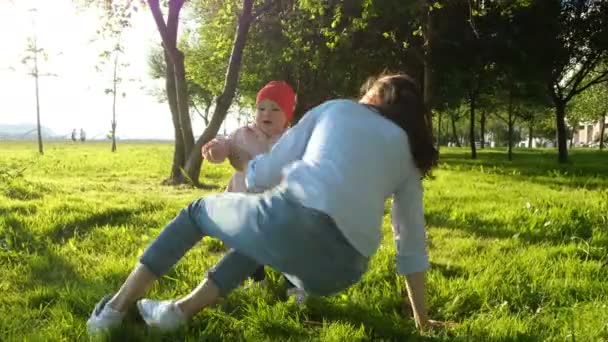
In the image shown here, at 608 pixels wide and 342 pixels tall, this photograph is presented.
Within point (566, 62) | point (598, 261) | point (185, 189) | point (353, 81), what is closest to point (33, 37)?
point (353, 81)

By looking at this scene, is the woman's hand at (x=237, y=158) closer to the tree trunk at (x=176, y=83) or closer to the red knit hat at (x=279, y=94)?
the red knit hat at (x=279, y=94)

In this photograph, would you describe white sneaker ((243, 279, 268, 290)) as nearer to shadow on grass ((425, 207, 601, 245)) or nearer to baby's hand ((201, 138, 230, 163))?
baby's hand ((201, 138, 230, 163))

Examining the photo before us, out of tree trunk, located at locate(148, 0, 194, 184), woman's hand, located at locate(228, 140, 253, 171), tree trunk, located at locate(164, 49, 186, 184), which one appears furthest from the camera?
tree trunk, located at locate(164, 49, 186, 184)

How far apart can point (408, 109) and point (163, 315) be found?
1767 millimetres

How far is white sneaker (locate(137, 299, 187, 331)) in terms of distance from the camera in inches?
124

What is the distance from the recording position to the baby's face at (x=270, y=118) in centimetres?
416

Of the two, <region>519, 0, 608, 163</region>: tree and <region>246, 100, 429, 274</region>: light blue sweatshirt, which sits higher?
<region>519, 0, 608, 163</region>: tree

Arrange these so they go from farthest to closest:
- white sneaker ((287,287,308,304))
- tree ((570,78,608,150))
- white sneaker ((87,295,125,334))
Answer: tree ((570,78,608,150)) < white sneaker ((287,287,308,304)) < white sneaker ((87,295,125,334))

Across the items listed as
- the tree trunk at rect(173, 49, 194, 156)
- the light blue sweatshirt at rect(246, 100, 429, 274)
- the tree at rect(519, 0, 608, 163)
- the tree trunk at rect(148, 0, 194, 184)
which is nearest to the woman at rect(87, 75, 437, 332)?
the light blue sweatshirt at rect(246, 100, 429, 274)

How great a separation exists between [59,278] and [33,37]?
28.6 meters

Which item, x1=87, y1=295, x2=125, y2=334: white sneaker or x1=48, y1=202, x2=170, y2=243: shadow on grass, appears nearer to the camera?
x1=87, y1=295, x2=125, y2=334: white sneaker

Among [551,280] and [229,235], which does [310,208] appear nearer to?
[229,235]

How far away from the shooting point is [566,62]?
25.0 meters

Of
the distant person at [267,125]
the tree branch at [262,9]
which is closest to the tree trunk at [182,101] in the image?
the tree branch at [262,9]
